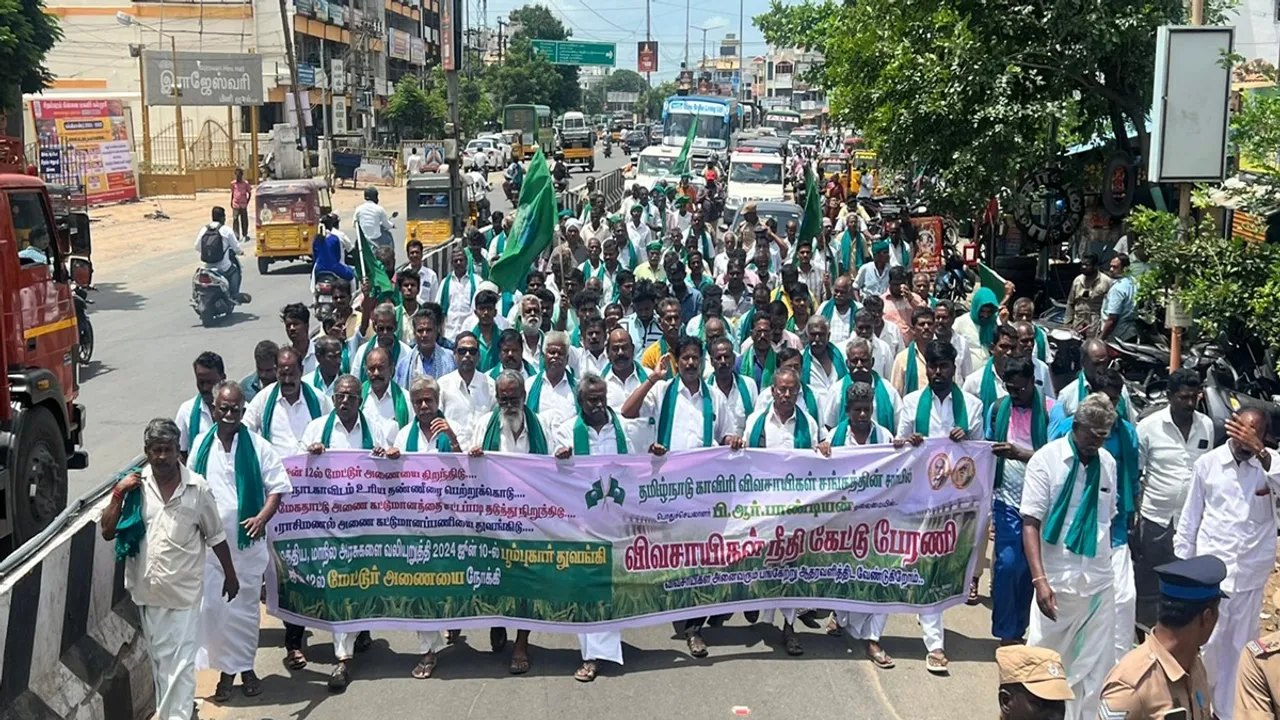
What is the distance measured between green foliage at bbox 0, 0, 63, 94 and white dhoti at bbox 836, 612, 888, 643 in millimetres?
16093

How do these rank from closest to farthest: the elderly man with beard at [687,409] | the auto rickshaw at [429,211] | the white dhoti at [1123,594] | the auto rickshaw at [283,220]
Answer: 1. the white dhoti at [1123,594]
2. the elderly man with beard at [687,409]
3. the auto rickshaw at [283,220]
4. the auto rickshaw at [429,211]

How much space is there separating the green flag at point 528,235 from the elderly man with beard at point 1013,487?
6.92 metres

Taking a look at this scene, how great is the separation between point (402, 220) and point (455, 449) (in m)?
29.5

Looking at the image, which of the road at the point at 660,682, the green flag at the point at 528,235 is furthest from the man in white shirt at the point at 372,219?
the road at the point at 660,682

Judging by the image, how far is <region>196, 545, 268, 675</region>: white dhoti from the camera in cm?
653

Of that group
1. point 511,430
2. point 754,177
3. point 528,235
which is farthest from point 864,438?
point 754,177

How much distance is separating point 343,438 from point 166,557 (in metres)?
1.47

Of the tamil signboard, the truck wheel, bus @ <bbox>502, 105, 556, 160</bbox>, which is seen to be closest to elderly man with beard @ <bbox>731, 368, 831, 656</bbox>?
the truck wheel

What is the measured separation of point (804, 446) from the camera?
7305 mm

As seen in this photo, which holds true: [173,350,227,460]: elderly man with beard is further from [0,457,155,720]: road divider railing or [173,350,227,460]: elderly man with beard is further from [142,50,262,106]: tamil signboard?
[142,50,262,106]: tamil signboard

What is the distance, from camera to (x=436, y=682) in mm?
6785

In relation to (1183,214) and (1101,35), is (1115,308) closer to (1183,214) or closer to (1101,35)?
(1183,214)

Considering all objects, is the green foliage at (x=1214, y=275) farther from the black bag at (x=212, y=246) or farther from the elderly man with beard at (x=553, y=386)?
the black bag at (x=212, y=246)

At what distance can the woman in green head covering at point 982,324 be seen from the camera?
1025cm
